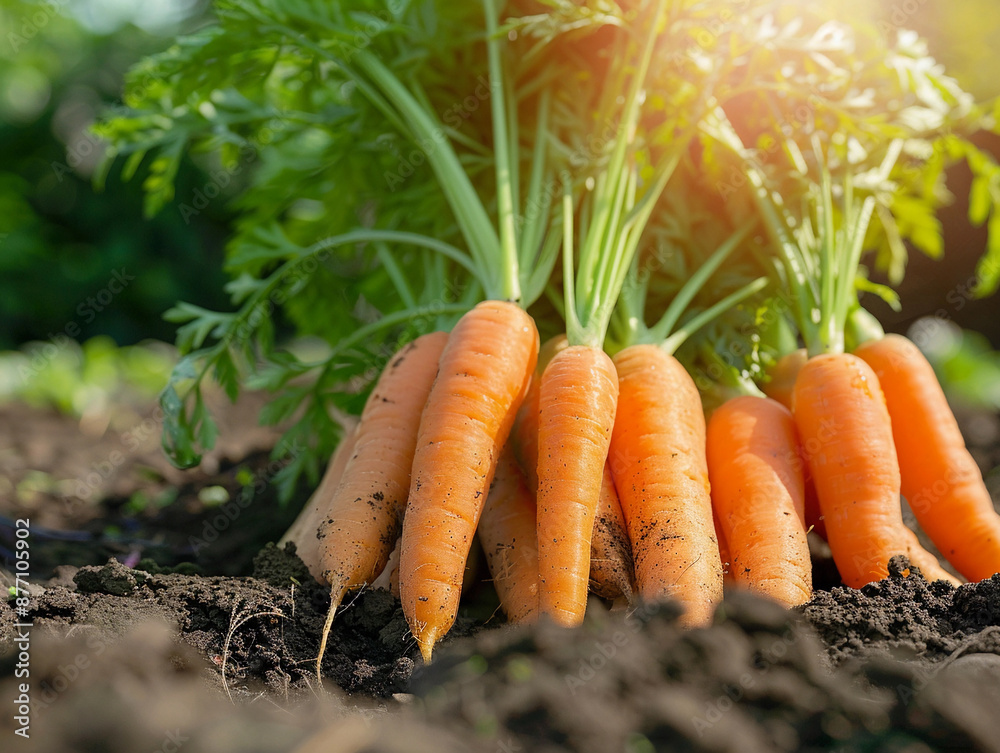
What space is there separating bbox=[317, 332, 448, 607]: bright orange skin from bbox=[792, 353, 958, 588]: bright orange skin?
94cm

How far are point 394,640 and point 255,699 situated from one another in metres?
0.33

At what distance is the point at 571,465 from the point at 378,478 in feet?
1.56

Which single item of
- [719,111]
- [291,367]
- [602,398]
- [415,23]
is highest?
[415,23]

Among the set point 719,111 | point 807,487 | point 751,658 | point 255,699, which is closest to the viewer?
point 751,658

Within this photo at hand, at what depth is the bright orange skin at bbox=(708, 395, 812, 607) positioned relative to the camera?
162 centimetres

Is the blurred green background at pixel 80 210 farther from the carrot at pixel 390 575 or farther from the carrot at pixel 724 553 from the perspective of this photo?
the carrot at pixel 724 553

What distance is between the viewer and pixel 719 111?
6.93ft

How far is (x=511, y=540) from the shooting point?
5.75 ft

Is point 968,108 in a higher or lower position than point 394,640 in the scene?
higher

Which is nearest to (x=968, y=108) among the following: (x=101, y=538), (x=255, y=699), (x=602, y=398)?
(x=602, y=398)

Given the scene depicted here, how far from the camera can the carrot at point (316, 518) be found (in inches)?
68.0

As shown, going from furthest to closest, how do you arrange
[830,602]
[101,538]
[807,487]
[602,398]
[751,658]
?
1. [101,538]
2. [807,487]
3. [602,398]
4. [830,602]
5. [751,658]

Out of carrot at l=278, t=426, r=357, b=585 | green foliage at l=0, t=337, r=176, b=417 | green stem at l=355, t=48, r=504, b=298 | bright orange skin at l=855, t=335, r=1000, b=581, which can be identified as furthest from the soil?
green foliage at l=0, t=337, r=176, b=417

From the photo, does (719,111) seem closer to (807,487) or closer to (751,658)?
(807,487)
